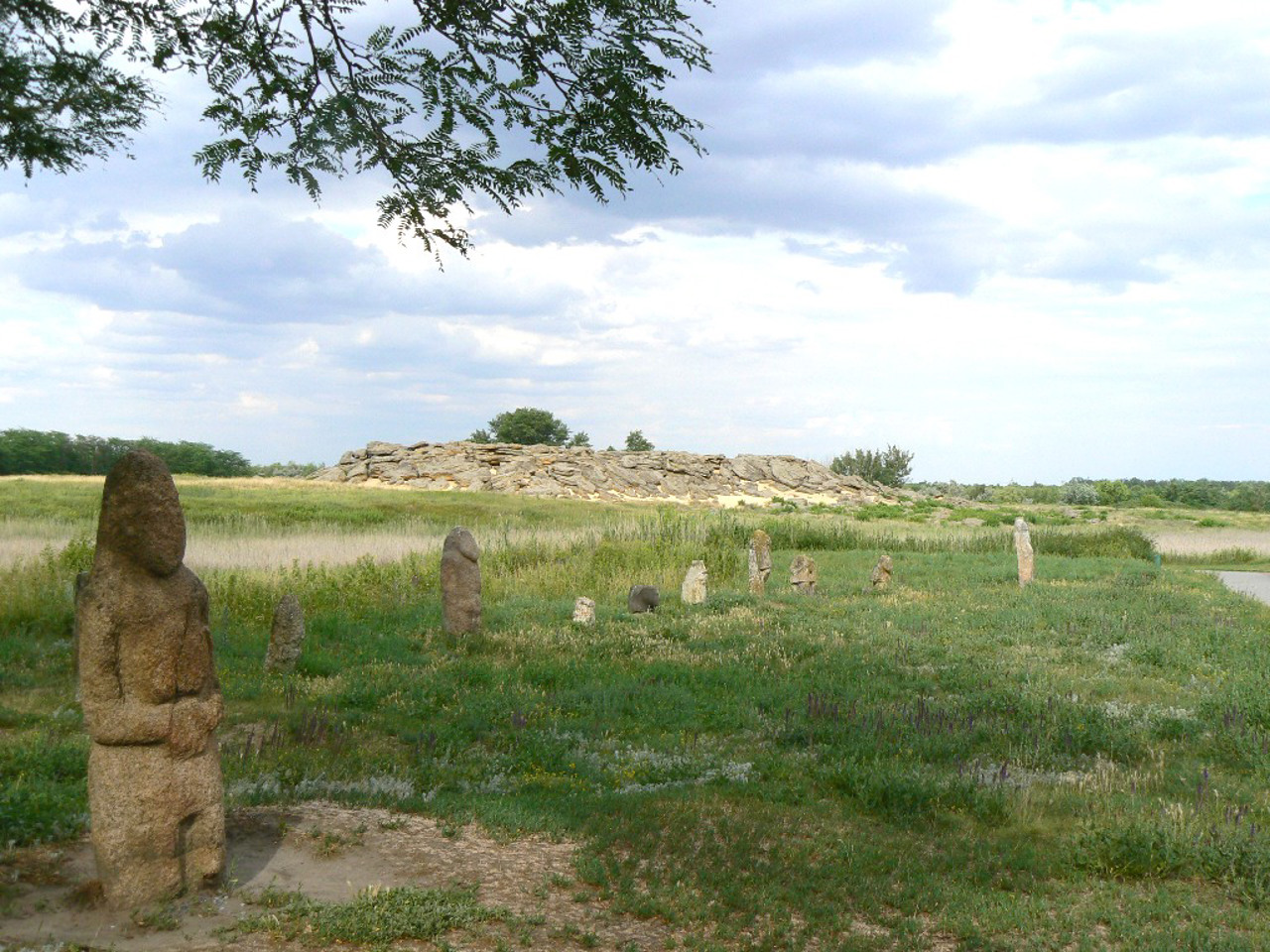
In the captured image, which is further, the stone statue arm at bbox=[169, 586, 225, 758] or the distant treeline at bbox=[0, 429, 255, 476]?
the distant treeline at bbox=[0, 429, 255, 476]

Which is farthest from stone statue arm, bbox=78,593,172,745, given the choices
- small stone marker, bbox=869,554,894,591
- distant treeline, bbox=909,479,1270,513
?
distant treeline, bbox=909,479,1270,513

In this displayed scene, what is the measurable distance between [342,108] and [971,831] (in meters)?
7.50

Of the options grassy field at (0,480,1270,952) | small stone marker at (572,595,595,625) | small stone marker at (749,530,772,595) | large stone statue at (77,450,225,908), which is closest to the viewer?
large stone statue at (77,450,225,908)

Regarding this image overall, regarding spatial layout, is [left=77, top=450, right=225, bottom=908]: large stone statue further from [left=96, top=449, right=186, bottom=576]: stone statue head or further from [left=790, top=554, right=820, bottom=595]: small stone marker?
[left=790, top=554, right=820, bottom=595]: small stone marker

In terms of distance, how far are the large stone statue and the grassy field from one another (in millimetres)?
1201

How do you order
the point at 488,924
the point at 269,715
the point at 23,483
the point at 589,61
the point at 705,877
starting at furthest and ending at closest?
the point at 23,483 < the point at 269,715 < the point at 589,61 < the point at 705,877 < the point at 488,924

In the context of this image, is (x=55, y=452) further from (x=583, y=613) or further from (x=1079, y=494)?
(x=1079, y=494)

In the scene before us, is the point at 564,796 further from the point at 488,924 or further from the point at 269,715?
the point at 269,715

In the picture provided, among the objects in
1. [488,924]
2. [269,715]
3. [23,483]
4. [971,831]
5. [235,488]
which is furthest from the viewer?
[235,488]

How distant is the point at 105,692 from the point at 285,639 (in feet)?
24.9

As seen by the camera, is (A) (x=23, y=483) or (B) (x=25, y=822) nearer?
(B) (x=25, y=822)

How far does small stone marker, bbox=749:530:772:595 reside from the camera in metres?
21.7

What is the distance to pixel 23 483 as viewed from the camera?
137 feet

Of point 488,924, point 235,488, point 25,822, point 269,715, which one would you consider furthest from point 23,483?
point 488,924
